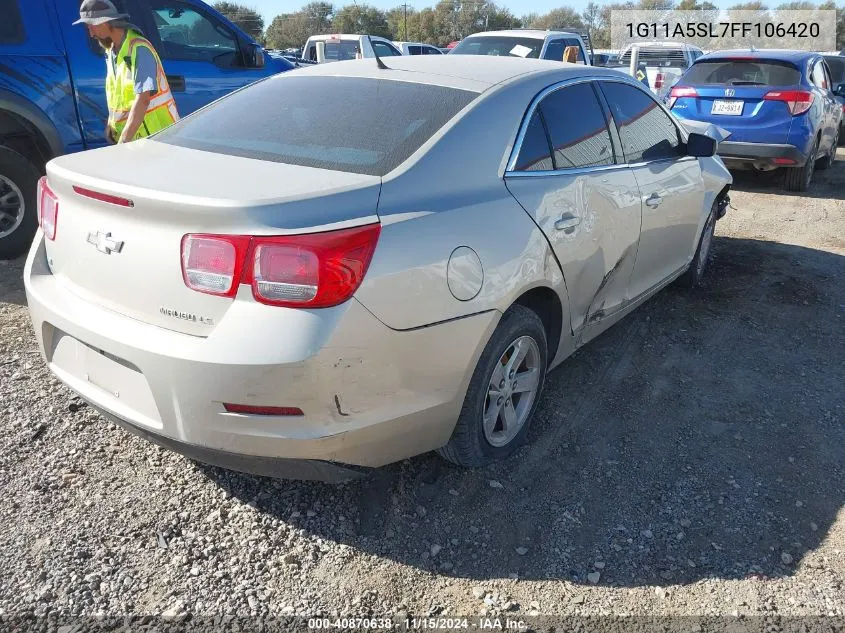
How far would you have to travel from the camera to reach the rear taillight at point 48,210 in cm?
276

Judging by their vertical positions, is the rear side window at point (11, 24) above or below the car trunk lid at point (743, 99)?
above

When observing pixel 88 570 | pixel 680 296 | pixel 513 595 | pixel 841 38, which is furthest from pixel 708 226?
pixel 841 38

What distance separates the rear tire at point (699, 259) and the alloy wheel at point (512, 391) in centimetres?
248

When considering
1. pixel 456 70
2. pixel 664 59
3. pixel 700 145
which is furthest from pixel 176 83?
pixel 664 59

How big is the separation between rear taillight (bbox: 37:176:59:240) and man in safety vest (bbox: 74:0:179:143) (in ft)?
5.06

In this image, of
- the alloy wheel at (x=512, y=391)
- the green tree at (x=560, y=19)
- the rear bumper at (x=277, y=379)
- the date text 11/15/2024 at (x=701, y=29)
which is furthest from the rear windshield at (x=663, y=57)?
the green tree at (x=560, y=19)

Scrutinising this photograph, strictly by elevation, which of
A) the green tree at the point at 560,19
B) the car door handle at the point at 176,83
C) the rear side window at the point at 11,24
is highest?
the rear side window at the point at 11,24

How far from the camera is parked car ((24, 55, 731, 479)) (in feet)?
7.24

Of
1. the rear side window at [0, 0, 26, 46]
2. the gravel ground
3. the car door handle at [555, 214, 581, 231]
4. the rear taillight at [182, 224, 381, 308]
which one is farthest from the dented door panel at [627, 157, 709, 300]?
the rear side window at [0, 0, 26, 46]

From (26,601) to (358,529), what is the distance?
1.11 meters

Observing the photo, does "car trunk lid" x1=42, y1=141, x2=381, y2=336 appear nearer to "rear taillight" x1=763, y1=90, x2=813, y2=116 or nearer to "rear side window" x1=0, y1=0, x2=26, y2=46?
"rear side window" x1=0, y1=0, x2=26, y2=46

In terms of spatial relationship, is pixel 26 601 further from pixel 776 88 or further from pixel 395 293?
pixel 776 88

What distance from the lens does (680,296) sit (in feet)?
17.5

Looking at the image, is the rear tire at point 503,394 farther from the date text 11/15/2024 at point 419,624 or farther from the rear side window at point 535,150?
the date text 11/15/2024 at point 419,624
